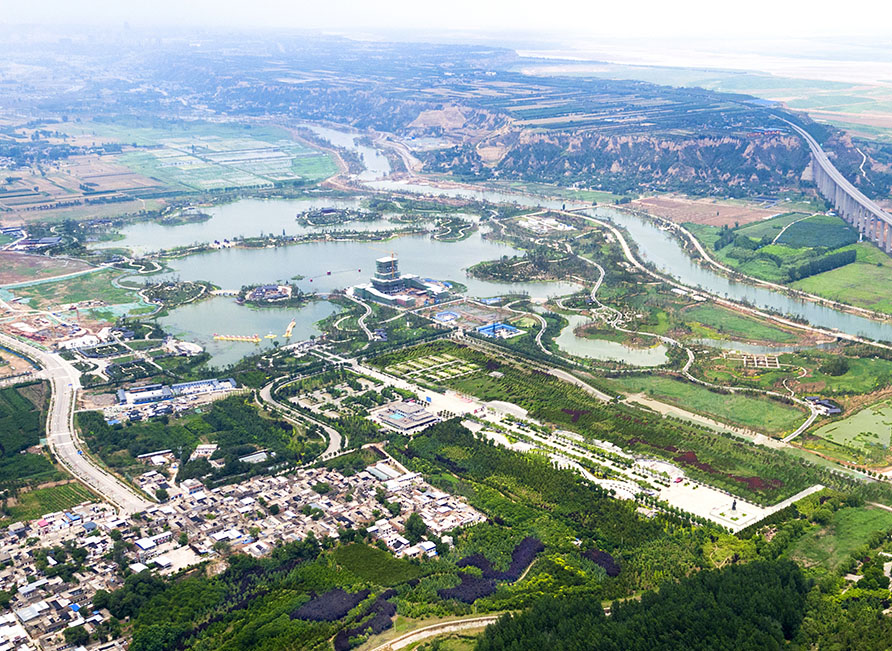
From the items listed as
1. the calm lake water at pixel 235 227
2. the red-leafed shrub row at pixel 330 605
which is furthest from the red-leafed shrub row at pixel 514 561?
the calm lake water at pixel 235 227

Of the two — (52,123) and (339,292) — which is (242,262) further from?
(52,123)

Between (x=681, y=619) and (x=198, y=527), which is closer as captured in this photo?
(x=681, y=619)

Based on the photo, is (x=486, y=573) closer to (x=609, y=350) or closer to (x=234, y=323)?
(x=609, y=350)

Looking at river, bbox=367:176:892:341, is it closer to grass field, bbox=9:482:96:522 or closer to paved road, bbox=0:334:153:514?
paved road, bbox=0:334:153:514

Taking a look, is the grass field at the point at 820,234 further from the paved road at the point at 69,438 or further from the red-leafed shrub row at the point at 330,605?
the red-leafed shrub row at the point at 330,605

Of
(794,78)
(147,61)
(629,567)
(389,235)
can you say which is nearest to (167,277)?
(389,235)

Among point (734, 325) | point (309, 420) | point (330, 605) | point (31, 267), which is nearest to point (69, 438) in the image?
point (309, 420)
